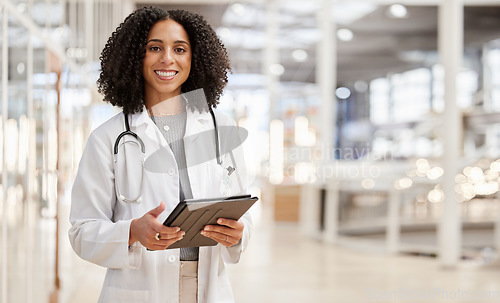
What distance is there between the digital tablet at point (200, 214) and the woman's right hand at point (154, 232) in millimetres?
15

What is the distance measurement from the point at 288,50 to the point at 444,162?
166 inches

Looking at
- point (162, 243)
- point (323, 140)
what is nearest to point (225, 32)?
point (323, 140)

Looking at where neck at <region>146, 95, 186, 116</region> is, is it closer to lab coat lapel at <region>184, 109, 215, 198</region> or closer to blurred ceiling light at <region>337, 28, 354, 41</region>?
lab coat lapel at <region>184, 109, 215, 198</region>

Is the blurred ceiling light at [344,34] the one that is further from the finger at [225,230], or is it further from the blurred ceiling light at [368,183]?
the finger at [225,230]

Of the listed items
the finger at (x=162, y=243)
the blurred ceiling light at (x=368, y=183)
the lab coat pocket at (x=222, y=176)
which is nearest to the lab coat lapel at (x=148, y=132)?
the lab coat pocket at (x=222, y=176)

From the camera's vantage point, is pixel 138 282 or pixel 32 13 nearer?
pixel 138 282

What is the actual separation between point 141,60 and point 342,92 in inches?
305

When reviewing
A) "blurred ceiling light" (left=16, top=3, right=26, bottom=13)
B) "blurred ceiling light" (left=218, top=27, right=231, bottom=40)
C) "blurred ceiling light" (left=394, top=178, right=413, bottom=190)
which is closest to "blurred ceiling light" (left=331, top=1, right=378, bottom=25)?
"blurred ceiling light" (left=218, top=27, right=231, bottom=40)

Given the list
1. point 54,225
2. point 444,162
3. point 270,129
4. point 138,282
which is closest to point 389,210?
point 444,162

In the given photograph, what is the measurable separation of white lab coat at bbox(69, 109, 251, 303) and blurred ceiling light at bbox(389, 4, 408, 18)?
7551mm

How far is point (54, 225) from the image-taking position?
459 centimetres

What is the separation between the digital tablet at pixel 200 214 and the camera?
131 centimetres

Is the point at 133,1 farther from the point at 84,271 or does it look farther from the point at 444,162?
the point at 444,162

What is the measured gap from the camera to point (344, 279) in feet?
20.8
